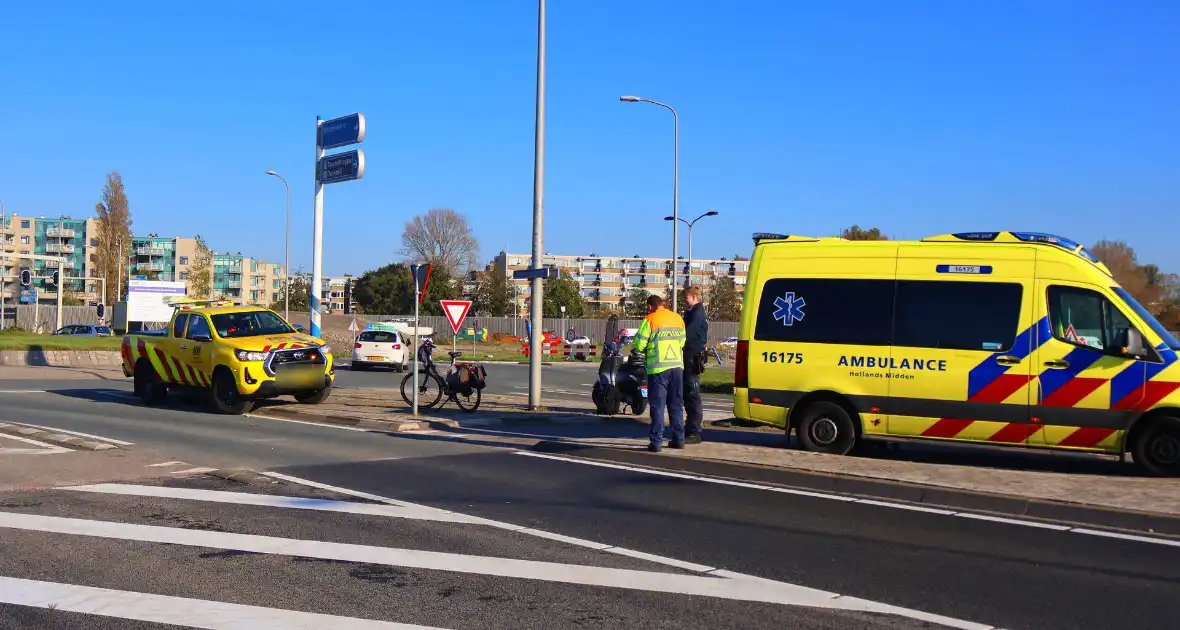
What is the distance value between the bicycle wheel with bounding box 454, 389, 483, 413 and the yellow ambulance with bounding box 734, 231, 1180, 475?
22.7ft

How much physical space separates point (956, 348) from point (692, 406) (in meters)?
3.14

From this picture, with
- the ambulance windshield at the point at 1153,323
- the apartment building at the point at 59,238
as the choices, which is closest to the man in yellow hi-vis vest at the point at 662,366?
the ambulance windshield at the point at 1153,323

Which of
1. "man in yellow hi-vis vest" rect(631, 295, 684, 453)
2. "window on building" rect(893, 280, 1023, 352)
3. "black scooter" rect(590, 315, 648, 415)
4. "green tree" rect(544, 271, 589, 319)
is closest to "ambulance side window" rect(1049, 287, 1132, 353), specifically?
"window on building" rect(893, 280, 1023, 352)

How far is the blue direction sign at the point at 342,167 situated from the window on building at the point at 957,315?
13.8m

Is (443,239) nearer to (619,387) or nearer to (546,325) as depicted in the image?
(546,325)

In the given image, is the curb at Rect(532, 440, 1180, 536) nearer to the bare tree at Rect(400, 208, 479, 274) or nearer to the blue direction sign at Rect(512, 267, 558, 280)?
the blue direction sign at Rect(512, 267, 558, 280)

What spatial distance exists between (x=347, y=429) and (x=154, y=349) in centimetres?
597

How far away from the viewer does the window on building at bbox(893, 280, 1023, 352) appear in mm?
10414

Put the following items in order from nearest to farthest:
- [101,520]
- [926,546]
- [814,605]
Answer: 1. [814,605]
2. [926,546]
3. [101,520]

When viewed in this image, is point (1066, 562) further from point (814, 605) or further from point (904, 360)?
point (904, 360)

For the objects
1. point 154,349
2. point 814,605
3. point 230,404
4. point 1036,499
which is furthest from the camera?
point 154,349

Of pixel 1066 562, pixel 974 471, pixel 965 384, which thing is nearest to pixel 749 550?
pixel 1066 562

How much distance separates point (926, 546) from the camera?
6.92m

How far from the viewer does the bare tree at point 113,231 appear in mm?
93375
